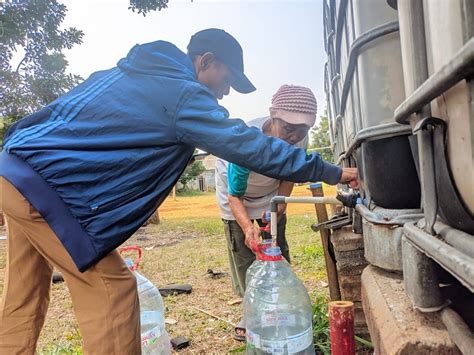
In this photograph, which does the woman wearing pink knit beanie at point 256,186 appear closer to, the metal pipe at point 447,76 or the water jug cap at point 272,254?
the water jug cap at point 272,254

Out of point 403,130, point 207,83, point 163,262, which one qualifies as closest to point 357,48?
point 403,130

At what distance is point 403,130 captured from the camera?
4.04 ft

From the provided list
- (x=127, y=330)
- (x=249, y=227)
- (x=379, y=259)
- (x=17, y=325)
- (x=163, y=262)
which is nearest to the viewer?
(x=379, y=259)

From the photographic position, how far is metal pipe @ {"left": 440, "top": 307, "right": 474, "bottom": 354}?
2.53 ft

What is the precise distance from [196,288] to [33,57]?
7129 mm

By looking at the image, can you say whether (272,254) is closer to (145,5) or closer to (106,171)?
(106,171)

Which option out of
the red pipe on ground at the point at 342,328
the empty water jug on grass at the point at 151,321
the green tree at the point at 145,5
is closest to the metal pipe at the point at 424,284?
the red pipe on ground at the point at 342,328

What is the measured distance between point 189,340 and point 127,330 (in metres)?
1.45

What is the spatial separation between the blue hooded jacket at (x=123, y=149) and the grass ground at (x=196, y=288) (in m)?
1.54

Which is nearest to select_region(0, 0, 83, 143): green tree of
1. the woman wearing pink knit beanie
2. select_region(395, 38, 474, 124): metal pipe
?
the woman wearing pink knit beanie

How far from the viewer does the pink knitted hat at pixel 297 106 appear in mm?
2436

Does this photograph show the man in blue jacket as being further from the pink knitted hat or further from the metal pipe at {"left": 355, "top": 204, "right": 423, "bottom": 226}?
the pink knitted hat

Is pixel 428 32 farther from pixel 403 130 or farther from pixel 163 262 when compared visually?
pixel 163 262

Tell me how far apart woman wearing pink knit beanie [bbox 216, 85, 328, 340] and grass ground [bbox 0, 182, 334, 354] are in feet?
1.02
